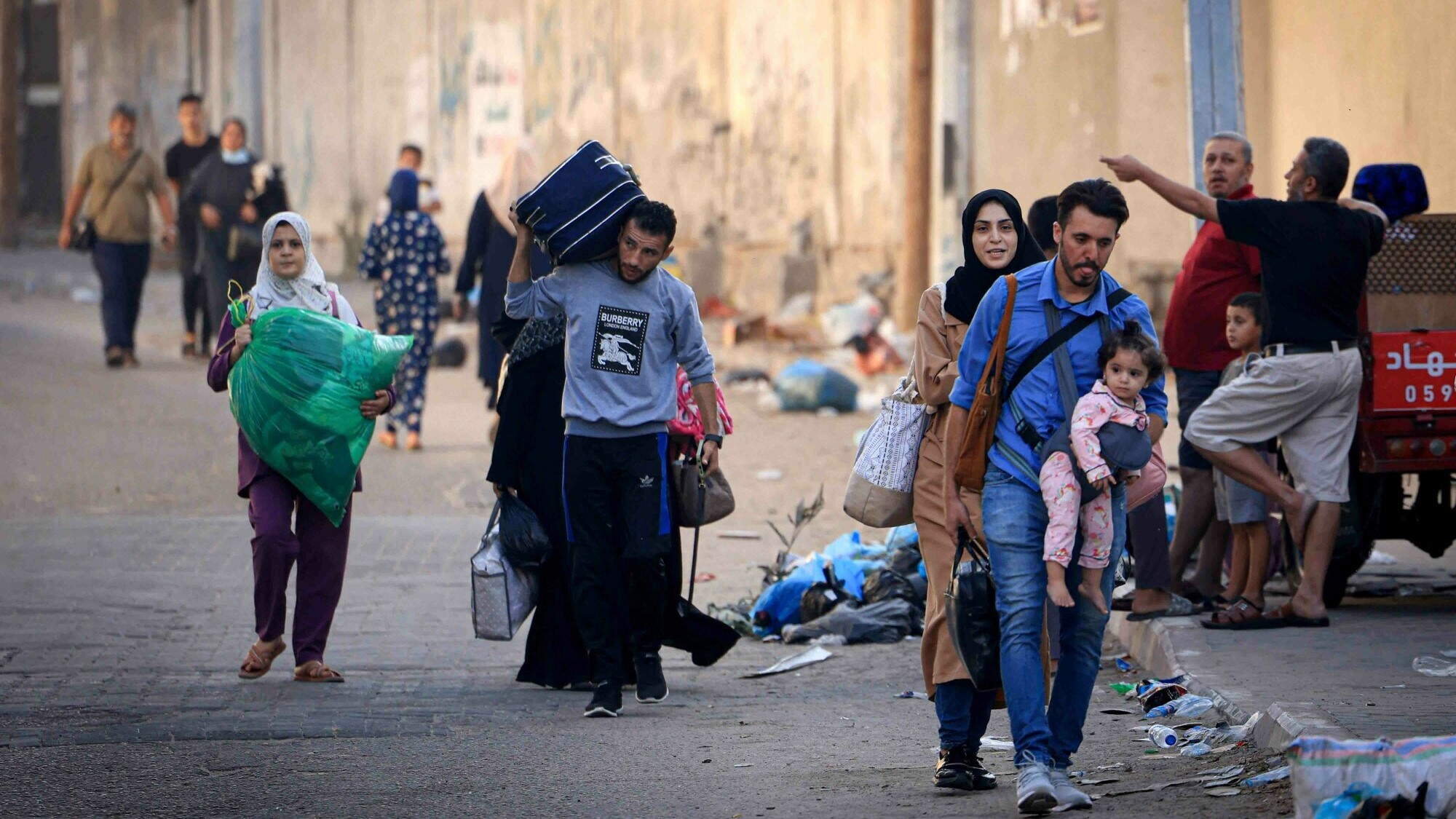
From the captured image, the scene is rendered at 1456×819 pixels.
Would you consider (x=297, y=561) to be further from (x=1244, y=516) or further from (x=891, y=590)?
(x=1244, y=516)

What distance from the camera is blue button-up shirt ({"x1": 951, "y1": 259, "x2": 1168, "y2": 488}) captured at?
486cm

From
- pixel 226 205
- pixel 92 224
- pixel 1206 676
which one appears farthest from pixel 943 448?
pixel 92 224

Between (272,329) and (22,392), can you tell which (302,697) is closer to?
(272,329)

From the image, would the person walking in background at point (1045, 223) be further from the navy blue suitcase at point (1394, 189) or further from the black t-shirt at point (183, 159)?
the black t-shirt at point (183, 159)

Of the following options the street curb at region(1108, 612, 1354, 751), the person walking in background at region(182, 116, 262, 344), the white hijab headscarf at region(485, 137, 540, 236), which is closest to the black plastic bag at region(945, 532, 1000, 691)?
the street curb at region(1108, 612, 1354, 751)

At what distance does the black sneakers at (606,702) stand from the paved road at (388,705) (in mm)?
58

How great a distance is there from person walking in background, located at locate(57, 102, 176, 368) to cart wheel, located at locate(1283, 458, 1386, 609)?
404 inches

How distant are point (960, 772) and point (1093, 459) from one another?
1009 millimetres

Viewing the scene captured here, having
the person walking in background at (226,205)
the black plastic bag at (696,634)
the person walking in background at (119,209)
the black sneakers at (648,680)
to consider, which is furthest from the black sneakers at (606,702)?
the person walking in background at (119,209)

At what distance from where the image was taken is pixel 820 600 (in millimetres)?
8156

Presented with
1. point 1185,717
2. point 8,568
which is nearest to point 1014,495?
point 1185,717

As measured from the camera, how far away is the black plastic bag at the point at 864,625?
25.9 ft

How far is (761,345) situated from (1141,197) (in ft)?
18.5

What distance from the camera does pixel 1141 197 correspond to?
15.4 metres
